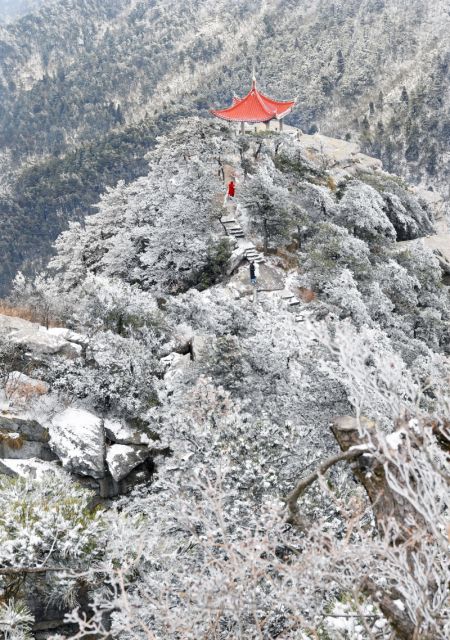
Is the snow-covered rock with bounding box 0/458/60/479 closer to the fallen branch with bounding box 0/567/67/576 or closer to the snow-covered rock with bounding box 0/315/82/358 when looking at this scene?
the snow-covered rock with bounding box 0/315/82/358

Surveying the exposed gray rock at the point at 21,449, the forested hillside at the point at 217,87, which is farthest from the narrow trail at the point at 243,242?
the forested hillside at the point at 217,87

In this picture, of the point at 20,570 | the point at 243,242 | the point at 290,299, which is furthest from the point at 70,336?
the point at 243,242

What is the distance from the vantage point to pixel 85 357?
57.0 feet

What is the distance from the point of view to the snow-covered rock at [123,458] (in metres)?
15.0

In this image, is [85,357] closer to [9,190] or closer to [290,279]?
[290,279]

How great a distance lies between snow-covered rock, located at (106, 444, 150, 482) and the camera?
14967 mm

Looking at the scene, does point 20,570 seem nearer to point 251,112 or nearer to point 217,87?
point 251,112

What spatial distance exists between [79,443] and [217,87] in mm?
141907

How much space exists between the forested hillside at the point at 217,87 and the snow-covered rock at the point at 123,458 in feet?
326

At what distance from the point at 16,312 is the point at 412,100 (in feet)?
365

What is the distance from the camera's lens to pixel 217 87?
141875 millimetres

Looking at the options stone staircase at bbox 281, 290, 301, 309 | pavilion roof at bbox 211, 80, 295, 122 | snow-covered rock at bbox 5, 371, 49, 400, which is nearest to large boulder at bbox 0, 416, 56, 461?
snow-covered rock at bbox 5, 371, 49, 400

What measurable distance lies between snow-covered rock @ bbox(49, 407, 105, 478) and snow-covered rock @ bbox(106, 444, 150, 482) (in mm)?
252

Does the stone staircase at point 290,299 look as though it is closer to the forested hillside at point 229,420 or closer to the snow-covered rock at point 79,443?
the forested hillside at point 229,420
